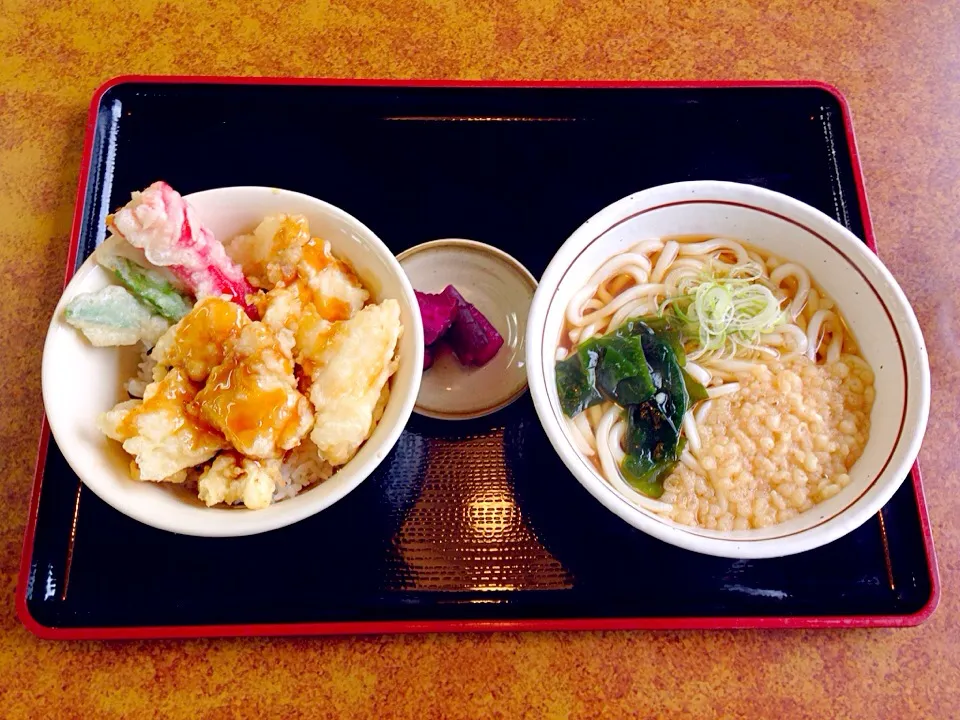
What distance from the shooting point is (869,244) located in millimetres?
2004

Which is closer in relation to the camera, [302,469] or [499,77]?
[302,469]

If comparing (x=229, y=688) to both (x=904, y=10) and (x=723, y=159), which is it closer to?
(x=723, y=159)

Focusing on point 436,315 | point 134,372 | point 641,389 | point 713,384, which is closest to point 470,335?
point 436,315

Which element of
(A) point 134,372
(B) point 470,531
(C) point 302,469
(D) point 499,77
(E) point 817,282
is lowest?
(B) point 470,531

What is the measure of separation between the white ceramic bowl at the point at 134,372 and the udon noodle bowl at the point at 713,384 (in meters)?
0.43

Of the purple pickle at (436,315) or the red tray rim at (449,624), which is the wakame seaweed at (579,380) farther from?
the red tray rim at (449,624)

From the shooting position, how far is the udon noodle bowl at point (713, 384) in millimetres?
1644

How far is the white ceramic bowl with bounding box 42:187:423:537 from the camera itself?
4.88 ft

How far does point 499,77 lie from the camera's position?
226 centimetres

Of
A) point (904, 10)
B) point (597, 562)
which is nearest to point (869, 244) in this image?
point (904, 10)

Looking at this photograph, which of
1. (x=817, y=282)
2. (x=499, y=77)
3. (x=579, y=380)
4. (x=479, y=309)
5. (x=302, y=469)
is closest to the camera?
(x=302, y=469)

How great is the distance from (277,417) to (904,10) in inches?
95.1

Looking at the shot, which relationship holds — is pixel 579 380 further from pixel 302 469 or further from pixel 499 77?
pixel 499 77

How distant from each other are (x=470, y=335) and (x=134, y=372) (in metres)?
0.81
